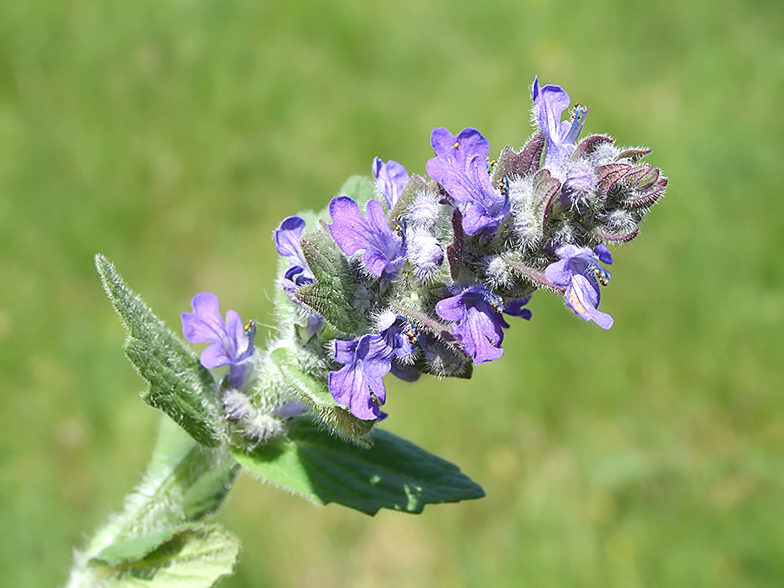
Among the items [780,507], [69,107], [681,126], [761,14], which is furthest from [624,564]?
[761,14]

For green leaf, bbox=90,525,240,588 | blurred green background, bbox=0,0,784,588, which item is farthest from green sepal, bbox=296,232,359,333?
blurred green background, bbox=0,0,784,588

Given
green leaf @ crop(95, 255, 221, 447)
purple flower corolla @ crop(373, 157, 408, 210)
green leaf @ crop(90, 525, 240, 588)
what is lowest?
green leaf @ crop(90, 525, 240, 588)

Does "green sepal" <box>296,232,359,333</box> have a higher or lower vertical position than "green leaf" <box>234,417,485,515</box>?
higher

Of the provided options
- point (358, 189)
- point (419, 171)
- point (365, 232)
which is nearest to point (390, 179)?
point (358, 189)

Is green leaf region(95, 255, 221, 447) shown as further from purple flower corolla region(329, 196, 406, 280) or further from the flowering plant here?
purple flower corolla region(329, 196, 406, 280)

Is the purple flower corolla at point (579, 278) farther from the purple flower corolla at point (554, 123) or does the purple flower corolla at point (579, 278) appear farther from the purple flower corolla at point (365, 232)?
the purple flower corolla at point (365, 232)

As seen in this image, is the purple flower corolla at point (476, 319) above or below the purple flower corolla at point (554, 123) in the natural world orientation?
below

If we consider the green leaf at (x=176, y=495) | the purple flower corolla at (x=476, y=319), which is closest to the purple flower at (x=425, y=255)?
the purple flower corolla at (x=476, y=319)
